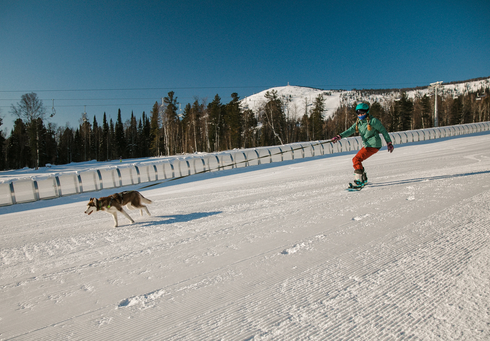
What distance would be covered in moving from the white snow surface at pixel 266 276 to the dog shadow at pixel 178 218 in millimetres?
59

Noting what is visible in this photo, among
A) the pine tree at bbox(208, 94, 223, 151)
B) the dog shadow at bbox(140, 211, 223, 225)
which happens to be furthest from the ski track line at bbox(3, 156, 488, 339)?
the pine tree at bbox(208, 94, 223, 151)

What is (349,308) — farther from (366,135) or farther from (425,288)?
(366,135)

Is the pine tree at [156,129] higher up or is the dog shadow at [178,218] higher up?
the pine tree at [156,129]

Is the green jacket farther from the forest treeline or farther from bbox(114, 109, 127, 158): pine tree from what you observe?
bbox(114, 109, 127, 158): pine tree

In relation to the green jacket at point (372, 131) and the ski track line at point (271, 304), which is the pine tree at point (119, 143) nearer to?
the green jacket at point (372, 131)

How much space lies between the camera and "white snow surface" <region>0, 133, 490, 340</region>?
2.02 meters

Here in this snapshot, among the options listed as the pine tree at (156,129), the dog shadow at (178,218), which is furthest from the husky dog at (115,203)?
the pine tree at (156,129)

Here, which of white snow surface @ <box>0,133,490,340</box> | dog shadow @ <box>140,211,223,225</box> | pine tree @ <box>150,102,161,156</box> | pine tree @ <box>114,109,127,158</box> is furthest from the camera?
pine tree @ <box>114,109,127,158</box>

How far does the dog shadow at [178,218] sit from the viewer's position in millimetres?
5273

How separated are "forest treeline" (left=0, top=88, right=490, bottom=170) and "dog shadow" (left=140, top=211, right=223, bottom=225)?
47.1m

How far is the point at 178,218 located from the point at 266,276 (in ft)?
10.6

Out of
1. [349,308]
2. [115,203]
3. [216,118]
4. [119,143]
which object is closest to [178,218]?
[115,203]

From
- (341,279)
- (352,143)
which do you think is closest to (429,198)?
(341,279)

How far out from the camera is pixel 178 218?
550 centimetres
